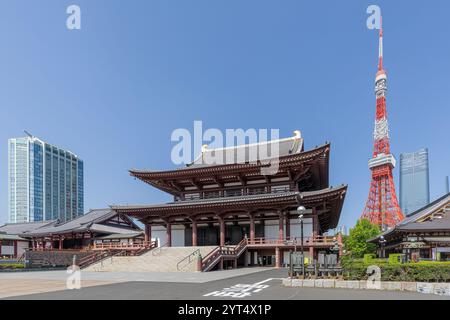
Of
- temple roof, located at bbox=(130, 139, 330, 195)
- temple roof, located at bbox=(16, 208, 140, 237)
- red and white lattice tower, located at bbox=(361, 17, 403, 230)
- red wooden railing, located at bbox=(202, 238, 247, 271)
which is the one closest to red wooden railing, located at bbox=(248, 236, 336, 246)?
red wooden railing, located at bbox=(202, 238, 247, 271)

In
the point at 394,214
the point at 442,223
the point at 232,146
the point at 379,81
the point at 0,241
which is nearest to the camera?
the point at 442,223

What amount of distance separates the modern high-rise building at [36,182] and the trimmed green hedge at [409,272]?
111431mm

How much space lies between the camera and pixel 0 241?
54.2 m

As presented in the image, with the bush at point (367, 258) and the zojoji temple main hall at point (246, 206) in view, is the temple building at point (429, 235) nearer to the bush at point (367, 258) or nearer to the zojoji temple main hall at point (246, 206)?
the bush at point (367, 258)

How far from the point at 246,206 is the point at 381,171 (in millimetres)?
68208

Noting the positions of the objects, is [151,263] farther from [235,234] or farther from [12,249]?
[12,249]

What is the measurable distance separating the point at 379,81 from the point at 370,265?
88.7 metres

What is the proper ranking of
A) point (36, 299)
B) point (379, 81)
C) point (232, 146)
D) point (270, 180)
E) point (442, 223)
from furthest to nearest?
1. point (379, 81)
2. point (232, 146)
3. point (270, 180)
4. point (442, 223)
5. point (36, 299)

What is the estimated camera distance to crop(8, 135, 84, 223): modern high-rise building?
115 metres

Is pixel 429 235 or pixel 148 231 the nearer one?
pixel 429 235

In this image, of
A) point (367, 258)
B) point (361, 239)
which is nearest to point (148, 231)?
point (367, 258)

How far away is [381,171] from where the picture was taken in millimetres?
90438
